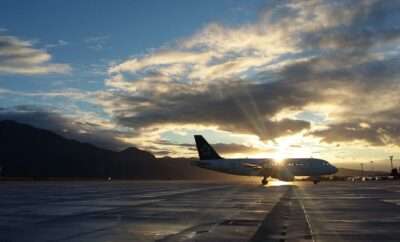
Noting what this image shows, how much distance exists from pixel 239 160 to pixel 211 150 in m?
11.7

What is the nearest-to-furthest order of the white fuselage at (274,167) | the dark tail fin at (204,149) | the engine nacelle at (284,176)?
the engine nacelle at (284,176) → the white fuselage at (274,167) → the dark tail fin at (204,149)

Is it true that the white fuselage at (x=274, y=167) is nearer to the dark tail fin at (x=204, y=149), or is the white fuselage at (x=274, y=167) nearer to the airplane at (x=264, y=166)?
the airplane at (x=264, y=166)

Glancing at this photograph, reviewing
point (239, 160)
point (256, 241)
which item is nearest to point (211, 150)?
point (239, 160)

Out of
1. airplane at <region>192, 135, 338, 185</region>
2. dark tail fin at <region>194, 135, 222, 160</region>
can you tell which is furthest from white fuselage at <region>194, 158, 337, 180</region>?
dark tail fin at <region>194, 135, 222, 160</region>

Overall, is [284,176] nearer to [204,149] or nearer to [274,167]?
[274,167]

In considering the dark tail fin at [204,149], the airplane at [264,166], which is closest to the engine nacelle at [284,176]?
the airplane at [264,166]

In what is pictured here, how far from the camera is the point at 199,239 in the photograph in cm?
1470

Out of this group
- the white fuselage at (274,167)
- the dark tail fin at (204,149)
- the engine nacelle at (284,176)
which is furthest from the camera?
the dark tail fin at (204,149)

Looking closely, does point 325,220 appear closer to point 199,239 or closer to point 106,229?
point 199,239

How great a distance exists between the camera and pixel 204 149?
13288 centimetres

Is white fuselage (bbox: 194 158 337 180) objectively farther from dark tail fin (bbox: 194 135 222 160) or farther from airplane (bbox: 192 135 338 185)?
dark tail fin (bbox: 194 135 222 160)

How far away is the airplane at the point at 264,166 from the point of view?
10081cm

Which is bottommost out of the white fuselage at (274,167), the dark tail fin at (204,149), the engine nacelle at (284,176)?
the engine nacelle at (284,176)

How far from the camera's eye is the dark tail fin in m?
132
